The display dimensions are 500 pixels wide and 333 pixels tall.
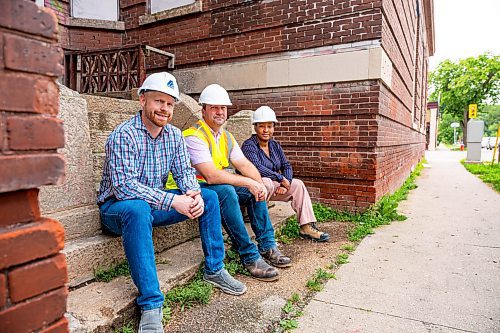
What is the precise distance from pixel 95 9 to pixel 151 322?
709 cm

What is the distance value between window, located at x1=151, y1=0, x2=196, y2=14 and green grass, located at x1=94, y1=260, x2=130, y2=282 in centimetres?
532

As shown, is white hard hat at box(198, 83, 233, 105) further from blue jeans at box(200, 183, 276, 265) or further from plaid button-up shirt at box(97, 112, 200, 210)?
blue jeans at box(200, 183, 276, 265)

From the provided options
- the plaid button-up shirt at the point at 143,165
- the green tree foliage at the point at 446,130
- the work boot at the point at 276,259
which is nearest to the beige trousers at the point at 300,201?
the work boot at the point at 276,259

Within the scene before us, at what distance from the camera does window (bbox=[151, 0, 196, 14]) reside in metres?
6.62

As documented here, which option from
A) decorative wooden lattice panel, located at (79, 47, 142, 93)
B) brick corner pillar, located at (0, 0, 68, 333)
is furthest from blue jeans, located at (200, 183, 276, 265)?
decorative wooden lattice panel, located at (79, 47, 142, 93)

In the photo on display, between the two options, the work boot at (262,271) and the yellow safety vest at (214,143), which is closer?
the work boot at (262,271)

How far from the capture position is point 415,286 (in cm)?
296

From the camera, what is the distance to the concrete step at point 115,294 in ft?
6.70

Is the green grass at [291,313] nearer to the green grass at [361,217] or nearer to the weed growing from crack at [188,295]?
the weed growing from crack at [188,295]

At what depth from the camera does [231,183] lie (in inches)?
127

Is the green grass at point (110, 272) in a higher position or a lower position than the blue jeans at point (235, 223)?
lower

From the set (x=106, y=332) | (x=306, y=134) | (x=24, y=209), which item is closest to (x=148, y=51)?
(x=306, y=134)

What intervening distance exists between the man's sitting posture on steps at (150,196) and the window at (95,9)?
575 cm

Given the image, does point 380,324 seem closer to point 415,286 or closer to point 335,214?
point 415,286
